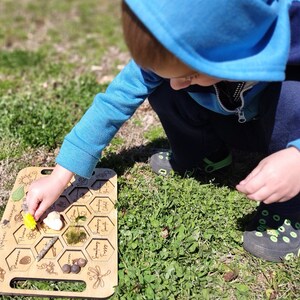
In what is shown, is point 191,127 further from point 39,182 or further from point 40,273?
point 40,273

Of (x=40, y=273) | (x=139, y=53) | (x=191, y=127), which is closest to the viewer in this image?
(x=139, y=53)

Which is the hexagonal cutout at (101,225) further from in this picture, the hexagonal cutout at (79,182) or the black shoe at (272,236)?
the black shoe at (272,236)

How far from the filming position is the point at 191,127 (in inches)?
85.9

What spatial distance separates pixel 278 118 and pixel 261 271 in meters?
0.66

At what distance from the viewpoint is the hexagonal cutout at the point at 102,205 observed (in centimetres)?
211

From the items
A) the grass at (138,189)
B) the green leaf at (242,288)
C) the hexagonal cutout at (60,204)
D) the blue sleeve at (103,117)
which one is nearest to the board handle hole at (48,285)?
the grass at (138,189)

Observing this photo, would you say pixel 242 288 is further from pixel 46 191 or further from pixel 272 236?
pixel 46 191

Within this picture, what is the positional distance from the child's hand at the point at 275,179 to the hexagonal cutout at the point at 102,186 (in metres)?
0.86

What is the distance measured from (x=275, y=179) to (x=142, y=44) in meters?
0.60

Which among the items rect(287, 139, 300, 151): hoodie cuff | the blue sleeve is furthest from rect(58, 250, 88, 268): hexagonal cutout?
rect(287, 139, 300, 151): hoodie cuff

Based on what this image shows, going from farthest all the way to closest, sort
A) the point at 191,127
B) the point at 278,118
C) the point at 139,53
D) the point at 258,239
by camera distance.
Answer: the point at 191,127, the point at 258,239, the point at 278,118, the point at 139,53

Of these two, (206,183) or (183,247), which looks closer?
(183,247)

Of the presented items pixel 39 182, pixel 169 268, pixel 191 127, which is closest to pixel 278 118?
pixel 191 127

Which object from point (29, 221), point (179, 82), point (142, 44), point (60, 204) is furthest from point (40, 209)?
point (142, 44)
